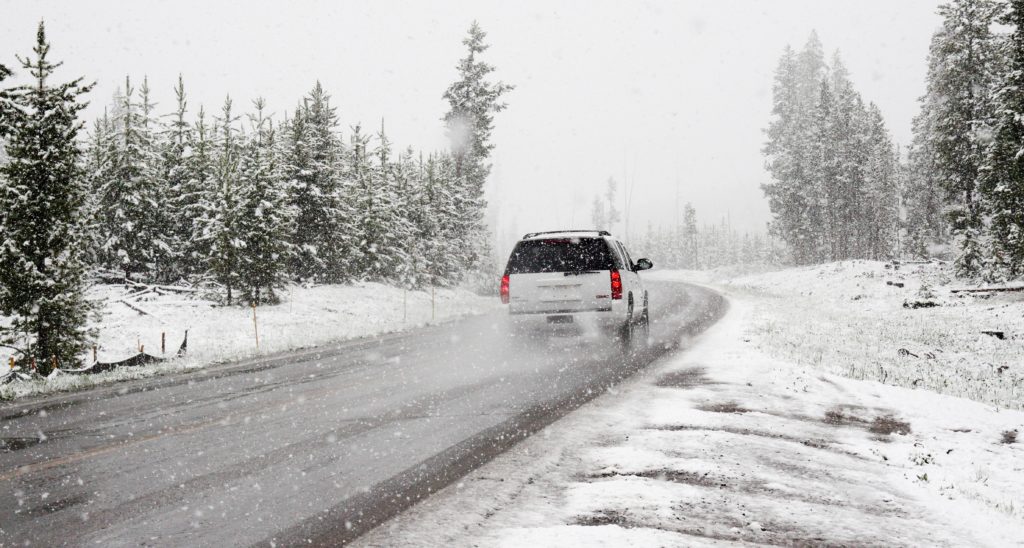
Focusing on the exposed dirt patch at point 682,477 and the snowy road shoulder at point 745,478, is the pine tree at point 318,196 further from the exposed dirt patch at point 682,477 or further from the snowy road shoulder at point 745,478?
the exposed dirt patch at point 682,477

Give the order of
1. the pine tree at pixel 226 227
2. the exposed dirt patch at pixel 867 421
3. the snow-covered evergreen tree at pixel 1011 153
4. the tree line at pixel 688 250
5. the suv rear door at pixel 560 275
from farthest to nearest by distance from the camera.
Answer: the tree line at pixel 688 250 < the pine tree at pixel 226 227 < the snow-covered evergreen tree at pixel 1011 153 < the suv rear door at pixel 560 275 < the exposed dirt patch at pixel 867 421

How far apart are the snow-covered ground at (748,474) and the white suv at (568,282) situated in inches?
134

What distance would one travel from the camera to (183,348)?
1321cm

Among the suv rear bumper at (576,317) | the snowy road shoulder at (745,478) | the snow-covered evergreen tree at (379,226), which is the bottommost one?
the snowy road shoulder at (745,478)

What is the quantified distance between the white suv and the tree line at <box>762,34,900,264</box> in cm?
4030

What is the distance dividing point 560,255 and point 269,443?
24.0ft

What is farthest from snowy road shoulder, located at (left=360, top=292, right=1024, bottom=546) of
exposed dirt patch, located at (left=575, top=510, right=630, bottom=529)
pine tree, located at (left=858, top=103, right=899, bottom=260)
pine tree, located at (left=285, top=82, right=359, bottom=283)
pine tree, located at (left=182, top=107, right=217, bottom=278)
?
pine tree, located at (left=858, top=103, right=899, bottom=260)

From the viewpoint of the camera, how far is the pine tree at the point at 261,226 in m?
22.2

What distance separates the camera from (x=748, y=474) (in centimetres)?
428

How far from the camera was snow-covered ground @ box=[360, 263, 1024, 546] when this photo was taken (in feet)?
11.1

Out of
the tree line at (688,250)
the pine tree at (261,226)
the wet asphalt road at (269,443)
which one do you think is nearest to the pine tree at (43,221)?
the wet asphalt road at (269,443)

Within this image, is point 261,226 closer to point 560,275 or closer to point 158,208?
point 158,208

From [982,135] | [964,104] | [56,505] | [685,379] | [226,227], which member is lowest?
[56,505]

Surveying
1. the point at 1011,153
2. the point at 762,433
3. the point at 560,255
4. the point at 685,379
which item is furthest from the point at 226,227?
the point at 1011,153
